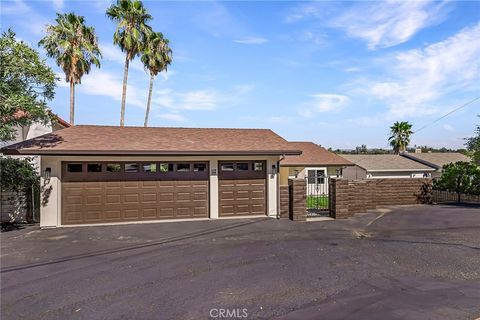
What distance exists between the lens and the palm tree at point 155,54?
27203 mm

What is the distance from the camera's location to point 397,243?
969 centimetres

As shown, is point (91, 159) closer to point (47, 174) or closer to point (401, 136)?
point (47, 174)

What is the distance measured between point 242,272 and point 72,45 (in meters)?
23.4

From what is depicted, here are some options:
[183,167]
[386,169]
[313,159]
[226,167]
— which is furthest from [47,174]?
[386,169]

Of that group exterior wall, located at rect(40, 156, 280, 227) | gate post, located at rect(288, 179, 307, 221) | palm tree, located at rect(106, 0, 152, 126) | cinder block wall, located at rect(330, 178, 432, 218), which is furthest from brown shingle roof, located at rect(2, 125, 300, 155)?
palm tree, located at rect(106, 0, 152, 126)

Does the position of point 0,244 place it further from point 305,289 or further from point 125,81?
point 125,81

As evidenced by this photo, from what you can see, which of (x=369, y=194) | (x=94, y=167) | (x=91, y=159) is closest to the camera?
(x=91, y=159)

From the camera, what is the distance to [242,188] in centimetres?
1401

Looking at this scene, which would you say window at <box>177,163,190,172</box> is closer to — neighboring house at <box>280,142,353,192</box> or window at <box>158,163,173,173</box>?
window at <box>158,163,173,173</box>

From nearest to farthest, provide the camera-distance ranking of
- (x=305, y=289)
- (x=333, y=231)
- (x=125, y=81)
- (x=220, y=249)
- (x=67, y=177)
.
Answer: (x=305, y=289), (x=220, y=249), (x=333, y=231), (x=67, y=177), (x=125, y=81)

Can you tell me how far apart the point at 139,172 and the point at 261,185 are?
509 cm

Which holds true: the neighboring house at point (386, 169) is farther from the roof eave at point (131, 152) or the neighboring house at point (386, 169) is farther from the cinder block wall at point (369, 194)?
the roof eave at point (131, 152)

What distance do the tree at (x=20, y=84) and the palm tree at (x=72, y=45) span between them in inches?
576

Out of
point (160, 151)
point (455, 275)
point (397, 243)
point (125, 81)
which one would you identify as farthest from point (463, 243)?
point (125, 81)
